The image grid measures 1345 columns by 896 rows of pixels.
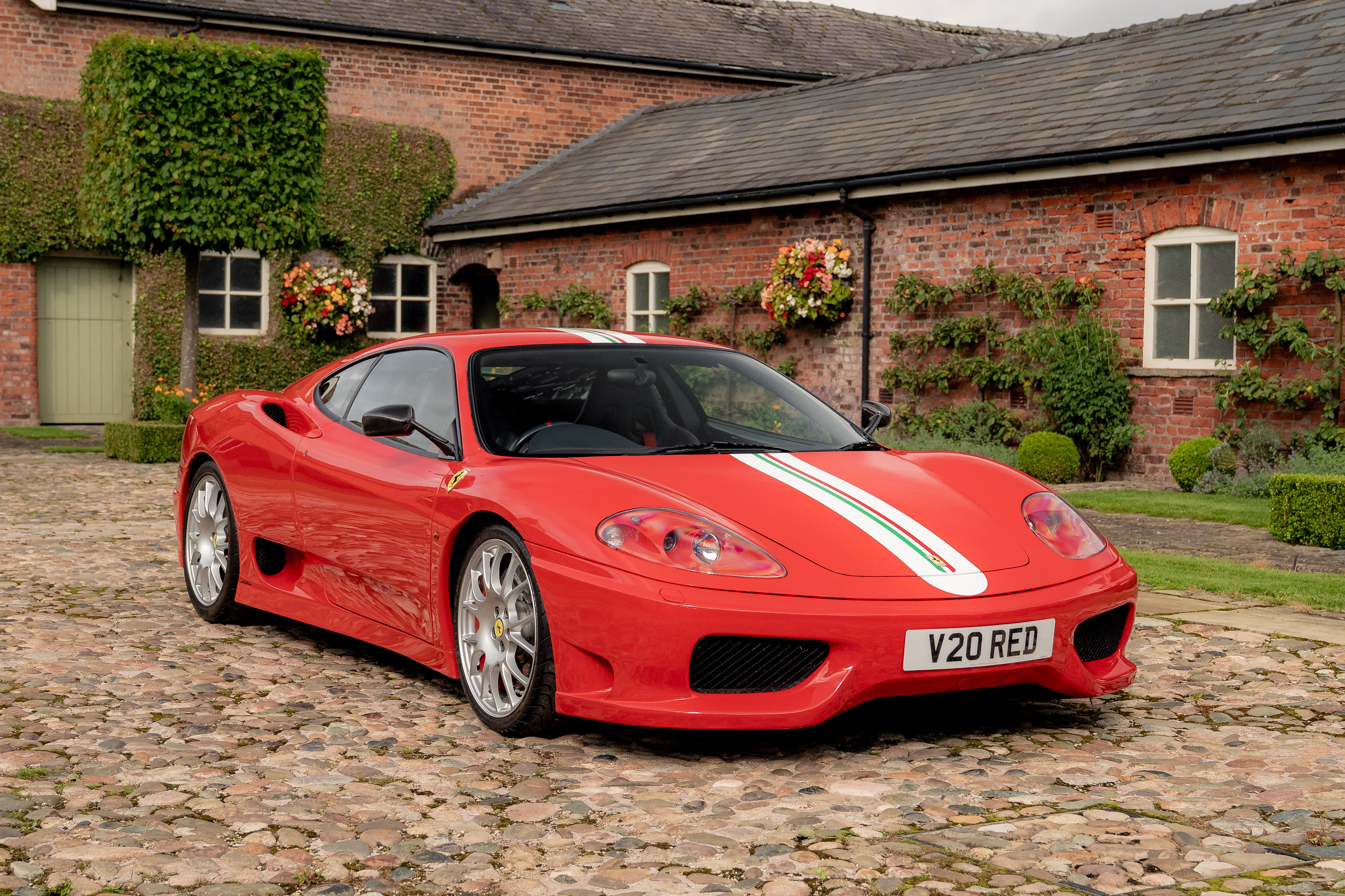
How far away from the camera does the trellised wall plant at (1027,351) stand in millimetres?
13609

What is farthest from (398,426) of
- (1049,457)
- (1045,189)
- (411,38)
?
(411,38)

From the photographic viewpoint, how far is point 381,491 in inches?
199

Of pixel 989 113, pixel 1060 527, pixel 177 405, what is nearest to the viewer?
pixel 1060 527

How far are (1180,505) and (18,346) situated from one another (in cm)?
1585

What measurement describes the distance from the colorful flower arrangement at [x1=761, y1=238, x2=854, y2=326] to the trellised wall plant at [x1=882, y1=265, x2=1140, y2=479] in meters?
0.66

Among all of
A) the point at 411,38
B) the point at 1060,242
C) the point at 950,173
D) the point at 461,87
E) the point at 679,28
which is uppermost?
the point at 679,28

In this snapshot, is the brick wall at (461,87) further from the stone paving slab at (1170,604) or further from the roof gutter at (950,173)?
the stone paving slab at (1170,604)

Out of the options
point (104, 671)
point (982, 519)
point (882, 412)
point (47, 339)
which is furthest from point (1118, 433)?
point (47, 339)

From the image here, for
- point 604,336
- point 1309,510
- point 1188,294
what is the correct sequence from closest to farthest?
point 604,336, point 1309,510, point 1188,294

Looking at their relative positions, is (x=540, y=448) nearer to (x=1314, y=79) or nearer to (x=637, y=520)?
(x=637, y=520)

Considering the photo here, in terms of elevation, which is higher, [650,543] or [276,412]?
[276,412]

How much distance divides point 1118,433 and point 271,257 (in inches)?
520

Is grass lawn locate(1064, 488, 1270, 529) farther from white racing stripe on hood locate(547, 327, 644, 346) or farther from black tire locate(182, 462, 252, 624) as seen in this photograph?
black tire locate(182, 462, 252, 624)

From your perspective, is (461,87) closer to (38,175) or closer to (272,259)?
(272,259)
